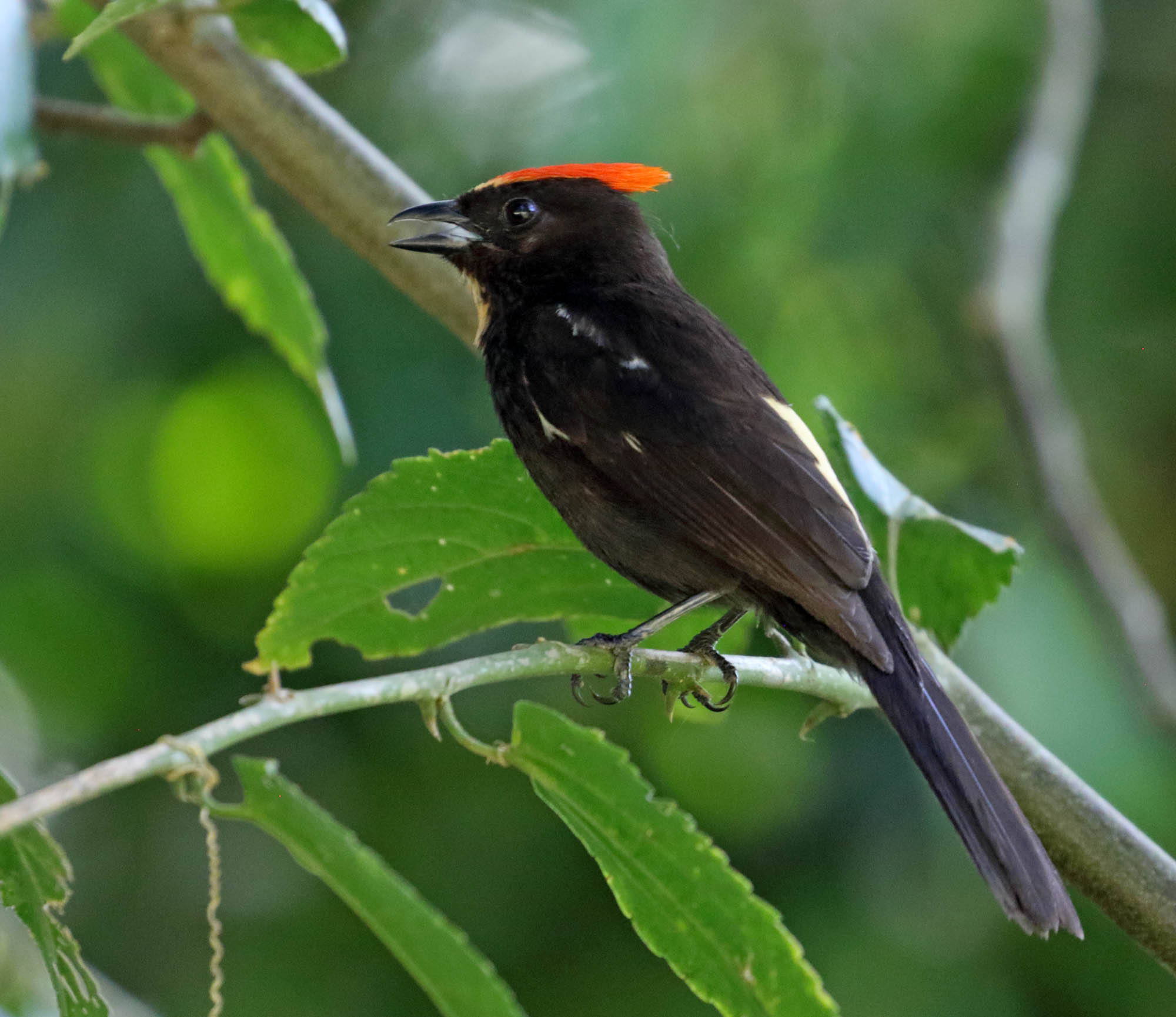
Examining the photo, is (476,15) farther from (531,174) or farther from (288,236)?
(531,174)

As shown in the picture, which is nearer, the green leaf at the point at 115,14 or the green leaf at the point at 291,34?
the green leaf at the point at 115,14

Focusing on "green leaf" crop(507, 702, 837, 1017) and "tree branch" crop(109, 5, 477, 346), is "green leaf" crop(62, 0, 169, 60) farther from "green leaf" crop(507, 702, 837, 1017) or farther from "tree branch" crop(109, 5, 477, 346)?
"green leaf" crop(507, 702, 837, 1017)

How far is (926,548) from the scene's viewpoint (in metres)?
2.50

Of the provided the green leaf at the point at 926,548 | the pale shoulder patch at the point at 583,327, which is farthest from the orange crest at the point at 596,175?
the green leaf at the point at 926,548

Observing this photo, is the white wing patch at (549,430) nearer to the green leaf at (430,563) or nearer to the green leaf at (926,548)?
the green leaf at (430,563)

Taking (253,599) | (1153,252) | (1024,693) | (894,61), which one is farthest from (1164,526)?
(253,599)

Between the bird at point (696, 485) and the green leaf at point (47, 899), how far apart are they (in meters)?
0.86

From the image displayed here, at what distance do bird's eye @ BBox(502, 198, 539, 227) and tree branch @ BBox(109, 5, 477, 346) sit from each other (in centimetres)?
44

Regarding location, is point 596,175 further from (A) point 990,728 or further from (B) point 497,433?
(A) point 990,728

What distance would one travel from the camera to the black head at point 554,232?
3.11 meters

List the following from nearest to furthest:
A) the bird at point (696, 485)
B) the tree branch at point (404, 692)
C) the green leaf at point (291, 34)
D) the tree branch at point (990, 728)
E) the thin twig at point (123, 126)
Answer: the tree branch at point (404, 692) < the tree branch at point (990, 728) < the bird at point (696, 485) < the green leaf at point (291, 34) < the thin twig at point (123, 126)

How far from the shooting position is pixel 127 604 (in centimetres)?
441

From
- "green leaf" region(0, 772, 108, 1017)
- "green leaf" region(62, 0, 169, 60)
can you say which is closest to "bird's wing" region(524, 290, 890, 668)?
"green leaf" region(62, 0, 169, 60)

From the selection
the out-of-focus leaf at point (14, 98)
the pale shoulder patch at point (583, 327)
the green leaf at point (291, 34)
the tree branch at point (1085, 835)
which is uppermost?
the green leaf at point (291, 34)
